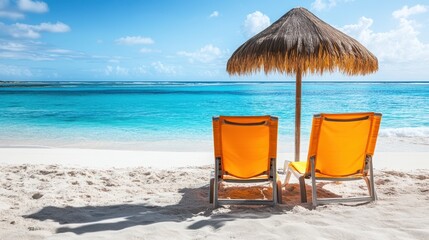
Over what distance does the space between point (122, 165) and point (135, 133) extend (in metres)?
6.50

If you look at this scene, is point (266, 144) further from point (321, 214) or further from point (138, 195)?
point (138, 195)

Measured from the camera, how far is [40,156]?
6.52 meters

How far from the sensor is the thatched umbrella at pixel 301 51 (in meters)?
3.98

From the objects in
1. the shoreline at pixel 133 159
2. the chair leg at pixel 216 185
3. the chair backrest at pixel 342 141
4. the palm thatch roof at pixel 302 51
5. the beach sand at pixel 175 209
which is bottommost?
the shoreline at pixel 133 159

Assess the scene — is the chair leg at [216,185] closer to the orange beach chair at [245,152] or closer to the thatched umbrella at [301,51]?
the orange beach chair at [245,152]

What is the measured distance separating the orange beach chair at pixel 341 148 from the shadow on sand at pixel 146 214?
34 cm

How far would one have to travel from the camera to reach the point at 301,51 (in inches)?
155

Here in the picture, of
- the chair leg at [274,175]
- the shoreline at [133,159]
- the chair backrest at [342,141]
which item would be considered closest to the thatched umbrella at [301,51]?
the chair backrest at [342,141]

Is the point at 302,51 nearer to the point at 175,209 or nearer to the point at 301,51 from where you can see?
the point at 301,51

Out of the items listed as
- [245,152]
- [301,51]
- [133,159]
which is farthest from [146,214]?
[133,159]

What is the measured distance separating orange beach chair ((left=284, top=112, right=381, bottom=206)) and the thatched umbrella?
3.24ft

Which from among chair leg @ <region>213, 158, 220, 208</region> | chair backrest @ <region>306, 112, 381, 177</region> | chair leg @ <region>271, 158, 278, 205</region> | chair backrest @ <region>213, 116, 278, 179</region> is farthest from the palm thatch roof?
chair leg @ <region>213, 158, 220, 208</region>

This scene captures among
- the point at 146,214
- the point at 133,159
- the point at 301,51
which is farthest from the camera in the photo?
the point at 133,159

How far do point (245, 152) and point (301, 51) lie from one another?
1365mm
